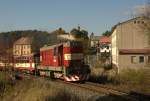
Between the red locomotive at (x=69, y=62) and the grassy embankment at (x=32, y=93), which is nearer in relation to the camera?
the grassy embankment at (x=32, y=93)

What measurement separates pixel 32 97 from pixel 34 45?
6836 centimetres

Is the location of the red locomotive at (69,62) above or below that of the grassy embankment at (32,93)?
above

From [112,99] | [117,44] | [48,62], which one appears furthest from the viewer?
[117,44]

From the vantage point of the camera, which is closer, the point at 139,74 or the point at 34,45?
the point at 139,74

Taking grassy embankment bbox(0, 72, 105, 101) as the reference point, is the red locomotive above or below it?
above

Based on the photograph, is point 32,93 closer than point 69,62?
Yes

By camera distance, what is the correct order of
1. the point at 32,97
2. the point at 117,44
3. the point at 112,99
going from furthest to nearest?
the point at 117,44 < the point at 112,99 < the point at 32,97

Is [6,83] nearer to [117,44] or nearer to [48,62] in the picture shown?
[48,62]

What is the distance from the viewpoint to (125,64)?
182 feet

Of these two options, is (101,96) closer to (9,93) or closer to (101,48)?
(9,93)

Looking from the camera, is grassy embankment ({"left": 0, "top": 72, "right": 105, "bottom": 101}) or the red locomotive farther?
the red locomotive

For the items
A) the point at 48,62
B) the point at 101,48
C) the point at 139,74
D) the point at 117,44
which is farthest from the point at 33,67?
the point at 101,48

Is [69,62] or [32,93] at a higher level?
[69,62]

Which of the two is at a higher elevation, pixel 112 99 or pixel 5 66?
pixel 5 66
